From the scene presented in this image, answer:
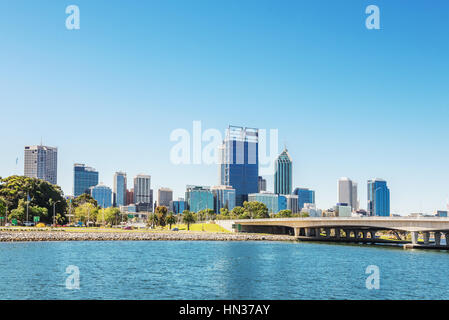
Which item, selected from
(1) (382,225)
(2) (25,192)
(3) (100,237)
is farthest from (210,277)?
(2) (25,192)

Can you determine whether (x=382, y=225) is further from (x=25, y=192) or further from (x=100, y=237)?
(x=25, y=192)

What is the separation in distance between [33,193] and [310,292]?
520 ft

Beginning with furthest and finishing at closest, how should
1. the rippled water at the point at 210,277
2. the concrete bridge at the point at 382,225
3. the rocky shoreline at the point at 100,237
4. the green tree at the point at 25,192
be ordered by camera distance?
the green tree at the point at 25,192
the rocky shoreline at the point at 100,237
the concrete bridge at the point at 382,225
the rippled water at the point at 210,277

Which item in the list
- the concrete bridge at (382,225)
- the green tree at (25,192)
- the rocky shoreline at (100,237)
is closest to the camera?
the concrete bridge at (382,225)

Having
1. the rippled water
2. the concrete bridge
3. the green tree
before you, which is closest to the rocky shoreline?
the concrete bridge

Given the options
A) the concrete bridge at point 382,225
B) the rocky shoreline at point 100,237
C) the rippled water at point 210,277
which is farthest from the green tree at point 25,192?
the rippled water at point 210,277

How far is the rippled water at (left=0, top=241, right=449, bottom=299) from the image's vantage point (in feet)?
164

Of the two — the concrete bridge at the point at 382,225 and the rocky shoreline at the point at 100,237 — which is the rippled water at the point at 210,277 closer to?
the concrete bridge at the point at 382,225

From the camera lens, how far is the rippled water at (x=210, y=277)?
1964 inches

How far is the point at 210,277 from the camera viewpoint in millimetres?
62656

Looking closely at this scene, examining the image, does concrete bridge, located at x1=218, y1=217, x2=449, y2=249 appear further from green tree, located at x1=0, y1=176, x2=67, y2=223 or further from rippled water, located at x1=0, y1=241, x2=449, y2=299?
green tree, located at x1=0, y1=176, x2=67, y2=223

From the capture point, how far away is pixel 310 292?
51.9 m
